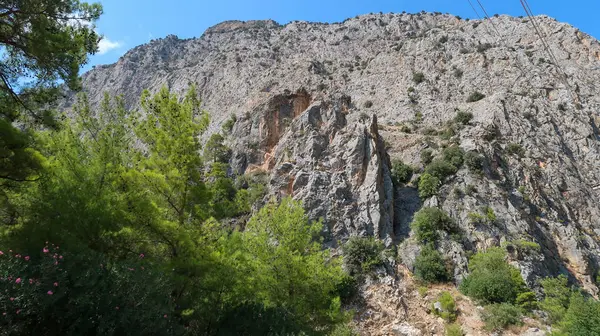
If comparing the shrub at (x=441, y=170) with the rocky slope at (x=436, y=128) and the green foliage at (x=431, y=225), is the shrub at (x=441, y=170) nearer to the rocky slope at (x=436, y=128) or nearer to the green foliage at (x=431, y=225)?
the rocky slope at (x=436, y=128)

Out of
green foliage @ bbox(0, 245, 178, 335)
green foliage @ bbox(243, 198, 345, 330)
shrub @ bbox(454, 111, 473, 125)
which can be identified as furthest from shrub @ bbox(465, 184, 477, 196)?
green foliage @ bbox(0, 245, 178, 335)

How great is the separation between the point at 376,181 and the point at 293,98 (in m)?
14.7

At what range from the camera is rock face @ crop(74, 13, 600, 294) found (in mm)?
22203

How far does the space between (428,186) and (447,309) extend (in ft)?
33.2

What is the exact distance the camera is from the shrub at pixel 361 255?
18.6 metres

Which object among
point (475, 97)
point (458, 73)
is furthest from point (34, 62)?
point (458, 73)

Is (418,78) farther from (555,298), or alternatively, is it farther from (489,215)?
(555,298)

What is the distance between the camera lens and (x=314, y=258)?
39.3ft

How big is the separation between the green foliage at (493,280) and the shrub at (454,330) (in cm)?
228

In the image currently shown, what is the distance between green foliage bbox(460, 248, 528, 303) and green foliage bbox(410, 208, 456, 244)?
2.64 meters

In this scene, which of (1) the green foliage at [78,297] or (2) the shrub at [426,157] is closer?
(1) the green foliage at [78,297]

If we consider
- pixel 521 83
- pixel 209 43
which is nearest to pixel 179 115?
pixel 521 83

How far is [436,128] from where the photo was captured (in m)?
35.9

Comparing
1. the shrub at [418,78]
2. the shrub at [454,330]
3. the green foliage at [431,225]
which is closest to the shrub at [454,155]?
the green foliage at [431,225]
